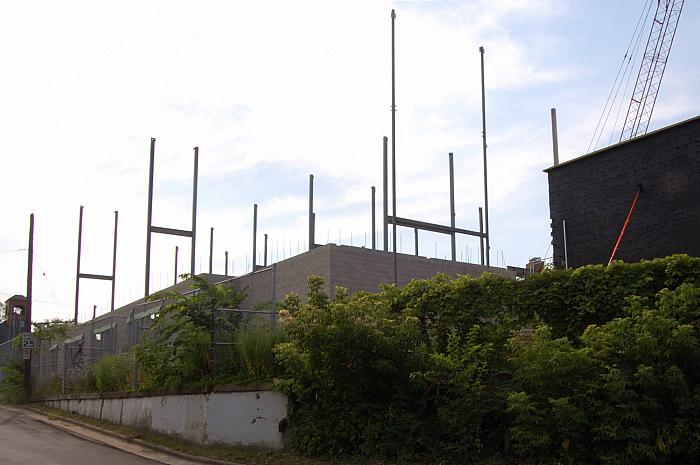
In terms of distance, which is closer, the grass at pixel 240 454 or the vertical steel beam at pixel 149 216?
the grass at pixel 240 454

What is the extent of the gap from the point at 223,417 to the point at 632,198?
13.4m

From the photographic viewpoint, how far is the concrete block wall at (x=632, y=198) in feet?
67.4

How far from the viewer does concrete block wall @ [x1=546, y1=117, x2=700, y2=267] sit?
20547 millimetres

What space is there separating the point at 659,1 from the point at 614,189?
1686cm

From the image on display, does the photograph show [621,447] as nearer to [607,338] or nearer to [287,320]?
[607,338]

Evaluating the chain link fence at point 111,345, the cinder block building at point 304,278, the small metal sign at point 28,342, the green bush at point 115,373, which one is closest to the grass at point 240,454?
the chain link fence at point 111,345

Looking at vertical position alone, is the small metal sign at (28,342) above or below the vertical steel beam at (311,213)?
below

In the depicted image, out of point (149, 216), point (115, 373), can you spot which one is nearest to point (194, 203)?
point (149, 216)

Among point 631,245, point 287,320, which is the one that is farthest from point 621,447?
point 631,245

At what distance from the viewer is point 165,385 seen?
17219 mm

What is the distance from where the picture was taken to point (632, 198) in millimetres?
21875

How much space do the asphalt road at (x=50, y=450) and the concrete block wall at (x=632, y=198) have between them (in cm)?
1435

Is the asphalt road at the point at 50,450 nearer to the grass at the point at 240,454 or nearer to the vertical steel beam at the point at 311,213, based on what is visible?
the grass at the point at 240,454

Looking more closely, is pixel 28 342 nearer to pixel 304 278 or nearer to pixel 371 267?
pixel 304 278
